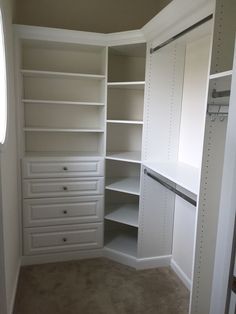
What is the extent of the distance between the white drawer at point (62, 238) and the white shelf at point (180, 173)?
957 millimetres

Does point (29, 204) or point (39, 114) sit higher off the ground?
point (39, 114)

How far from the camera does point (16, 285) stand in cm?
236

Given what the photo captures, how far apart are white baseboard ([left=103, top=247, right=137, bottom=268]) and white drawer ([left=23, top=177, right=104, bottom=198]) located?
647 millimetres

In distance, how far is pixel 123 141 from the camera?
3.07 m

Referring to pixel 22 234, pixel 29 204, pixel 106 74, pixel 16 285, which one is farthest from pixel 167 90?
pixel 16 285

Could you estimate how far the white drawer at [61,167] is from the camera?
2.59 m

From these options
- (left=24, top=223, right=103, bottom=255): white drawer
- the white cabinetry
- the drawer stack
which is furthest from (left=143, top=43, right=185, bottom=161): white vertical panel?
(left=24, top=223, right=103, bottom=255): white drawer

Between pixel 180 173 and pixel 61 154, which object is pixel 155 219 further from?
pixel 61 154

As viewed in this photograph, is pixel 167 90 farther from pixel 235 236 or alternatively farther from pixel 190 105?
pixel 235 236

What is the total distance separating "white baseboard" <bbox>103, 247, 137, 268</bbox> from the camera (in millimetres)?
2734

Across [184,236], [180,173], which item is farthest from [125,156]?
[184,236]

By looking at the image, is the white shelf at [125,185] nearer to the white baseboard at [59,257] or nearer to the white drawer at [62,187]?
the white drawer at [62,187]

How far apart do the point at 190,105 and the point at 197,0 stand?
0.99 m

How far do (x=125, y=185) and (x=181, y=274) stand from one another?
3.27ft
